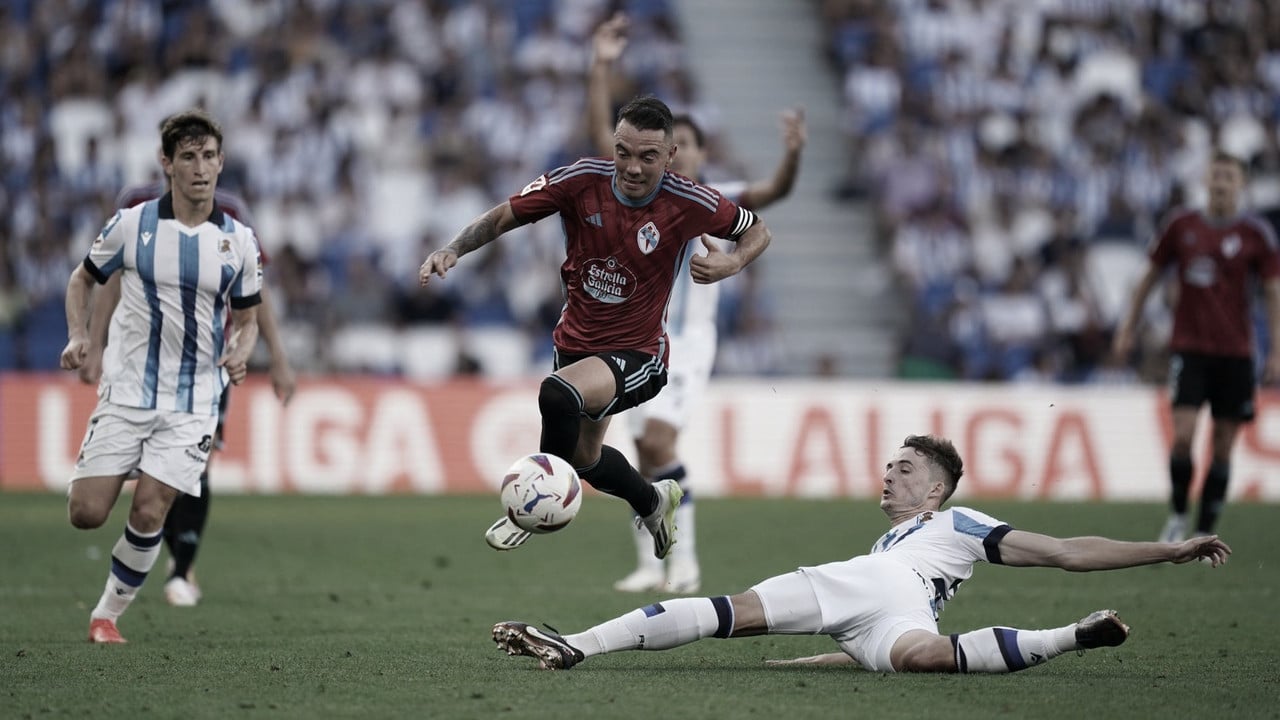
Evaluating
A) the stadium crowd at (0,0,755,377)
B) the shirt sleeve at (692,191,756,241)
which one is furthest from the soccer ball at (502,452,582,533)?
the stadium crowd at (0,0,755,377)

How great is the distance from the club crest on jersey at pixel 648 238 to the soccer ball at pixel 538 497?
116 cm

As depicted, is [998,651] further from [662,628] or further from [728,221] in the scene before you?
[728,221]

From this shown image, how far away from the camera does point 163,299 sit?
26.2ft

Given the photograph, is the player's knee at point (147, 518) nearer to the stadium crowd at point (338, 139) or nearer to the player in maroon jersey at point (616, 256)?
the player in maroon jersey at point (616, 256)

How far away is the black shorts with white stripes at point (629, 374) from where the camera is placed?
7.41 metres

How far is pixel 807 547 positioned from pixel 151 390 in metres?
6.19

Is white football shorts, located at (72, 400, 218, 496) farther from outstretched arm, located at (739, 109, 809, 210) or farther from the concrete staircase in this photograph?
the concrete staircase

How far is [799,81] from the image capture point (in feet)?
83.7

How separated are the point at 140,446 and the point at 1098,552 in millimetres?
4503

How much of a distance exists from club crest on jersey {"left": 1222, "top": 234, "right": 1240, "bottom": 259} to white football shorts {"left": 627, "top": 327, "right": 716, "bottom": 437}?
12.8ft

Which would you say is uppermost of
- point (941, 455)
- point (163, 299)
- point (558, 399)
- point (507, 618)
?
point (163, 299)

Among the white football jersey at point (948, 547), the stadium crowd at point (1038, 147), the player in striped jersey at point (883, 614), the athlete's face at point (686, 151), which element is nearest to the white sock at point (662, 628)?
the player in striped jersey at point (883, 614)

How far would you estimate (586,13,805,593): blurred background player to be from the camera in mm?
9773

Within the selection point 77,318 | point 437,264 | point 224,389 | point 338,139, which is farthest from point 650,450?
point 338,139
